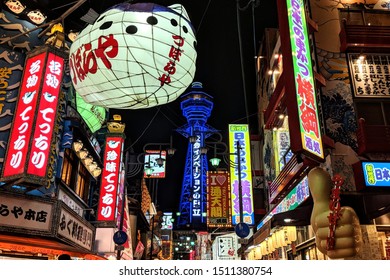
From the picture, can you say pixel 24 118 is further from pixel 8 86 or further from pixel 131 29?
pixel 131 29

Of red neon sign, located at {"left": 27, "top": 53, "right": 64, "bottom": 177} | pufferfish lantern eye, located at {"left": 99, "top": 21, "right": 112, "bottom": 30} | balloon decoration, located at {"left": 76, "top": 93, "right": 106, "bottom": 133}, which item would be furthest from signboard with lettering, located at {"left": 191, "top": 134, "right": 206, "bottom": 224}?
pufferfish lantern eye, located at {"left": 99, "top": 21, "right": 112, "bottom": 30}

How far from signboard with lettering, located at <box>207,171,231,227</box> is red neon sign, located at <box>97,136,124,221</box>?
6.76 m

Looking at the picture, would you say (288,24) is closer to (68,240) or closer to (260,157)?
(68,240)

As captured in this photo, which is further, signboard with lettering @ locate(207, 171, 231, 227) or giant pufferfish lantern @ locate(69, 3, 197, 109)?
signboard with lettering @ locate(207, 171, 231, 227)

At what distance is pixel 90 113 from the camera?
59.1 ft

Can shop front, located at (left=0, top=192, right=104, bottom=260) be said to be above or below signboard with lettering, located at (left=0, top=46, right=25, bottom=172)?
below

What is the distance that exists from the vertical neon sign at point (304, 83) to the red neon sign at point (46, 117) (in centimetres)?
791

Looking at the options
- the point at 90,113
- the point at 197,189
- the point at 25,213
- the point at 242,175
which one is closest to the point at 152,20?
the point at 25,213

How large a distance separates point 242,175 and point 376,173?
1062 centimetres

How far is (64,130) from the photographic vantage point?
1497 cm

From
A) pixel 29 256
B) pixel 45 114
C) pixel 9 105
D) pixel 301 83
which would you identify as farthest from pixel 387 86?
pixel 29 256

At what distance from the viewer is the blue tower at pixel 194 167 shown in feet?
269

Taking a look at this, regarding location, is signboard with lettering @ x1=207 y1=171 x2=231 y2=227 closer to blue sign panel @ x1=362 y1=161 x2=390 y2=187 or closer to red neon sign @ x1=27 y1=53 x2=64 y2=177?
blue sign panel @ x1=362 y1=161 x2=390 y2=187

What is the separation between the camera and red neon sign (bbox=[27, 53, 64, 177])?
10908 mm
